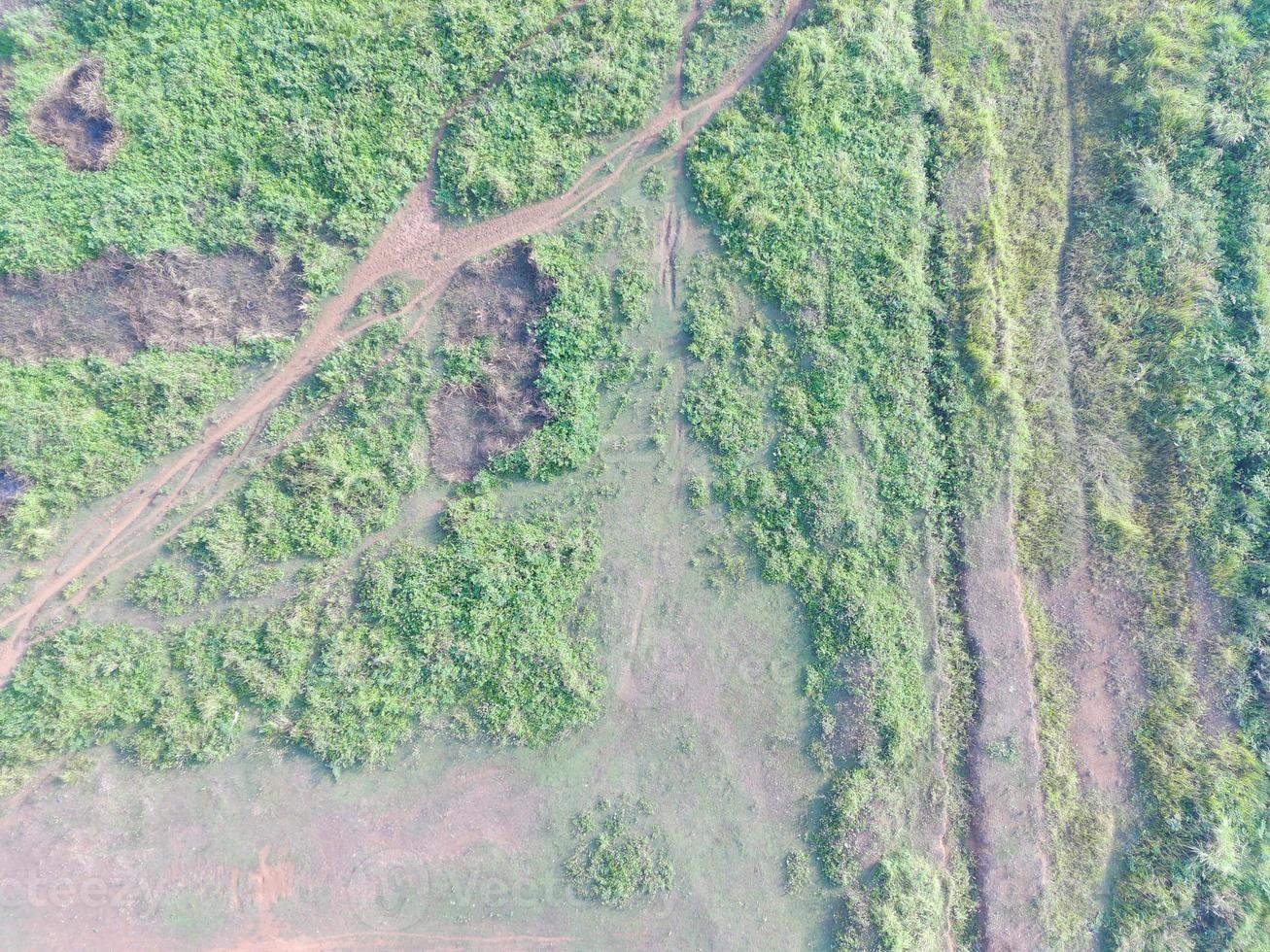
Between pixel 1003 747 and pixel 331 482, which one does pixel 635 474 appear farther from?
pixel 1003 747

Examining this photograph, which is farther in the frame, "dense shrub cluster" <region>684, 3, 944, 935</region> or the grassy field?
"dense shrub cluster" <region>684, 3, 944, 935</region>

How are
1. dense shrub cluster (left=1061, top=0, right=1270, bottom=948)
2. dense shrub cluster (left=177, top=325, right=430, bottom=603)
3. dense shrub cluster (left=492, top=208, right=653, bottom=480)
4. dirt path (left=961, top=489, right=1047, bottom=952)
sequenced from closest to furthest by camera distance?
dense shrub cluster (left=1061, top=0, right=1270, bottom=948) → dirt path (left=961, top=489, right=1047, bottom=952) → dense shrub cluster (left=177, top=325, right=430, bottom=603) → dense shrub cluster (left=492, top=208, right=653, bottom=480)

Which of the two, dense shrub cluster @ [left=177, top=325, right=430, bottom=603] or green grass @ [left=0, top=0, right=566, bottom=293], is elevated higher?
green grass @ [left=0, top=0, right=566, bottom=293]

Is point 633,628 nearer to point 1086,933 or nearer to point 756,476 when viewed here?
point 756,476

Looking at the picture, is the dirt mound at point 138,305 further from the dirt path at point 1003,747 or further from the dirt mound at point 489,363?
the dirt path at point 1003,747

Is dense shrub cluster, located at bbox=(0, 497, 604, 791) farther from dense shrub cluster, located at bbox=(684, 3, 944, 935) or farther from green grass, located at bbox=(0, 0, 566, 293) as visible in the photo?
green grass, located at bbox=(0, 0, 566, 293)

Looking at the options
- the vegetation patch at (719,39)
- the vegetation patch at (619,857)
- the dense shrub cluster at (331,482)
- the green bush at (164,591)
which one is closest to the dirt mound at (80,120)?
the dense shrub cluster at (331,482)

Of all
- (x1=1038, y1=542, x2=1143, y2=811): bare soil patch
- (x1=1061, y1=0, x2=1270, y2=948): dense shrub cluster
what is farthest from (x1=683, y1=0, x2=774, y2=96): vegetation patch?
(x1=1038, y1=542, x2=1143, y2=811): bare soil patch

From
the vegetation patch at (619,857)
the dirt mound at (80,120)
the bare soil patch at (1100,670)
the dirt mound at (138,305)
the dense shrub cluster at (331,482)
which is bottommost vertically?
the vegetation patch at (619,857)
